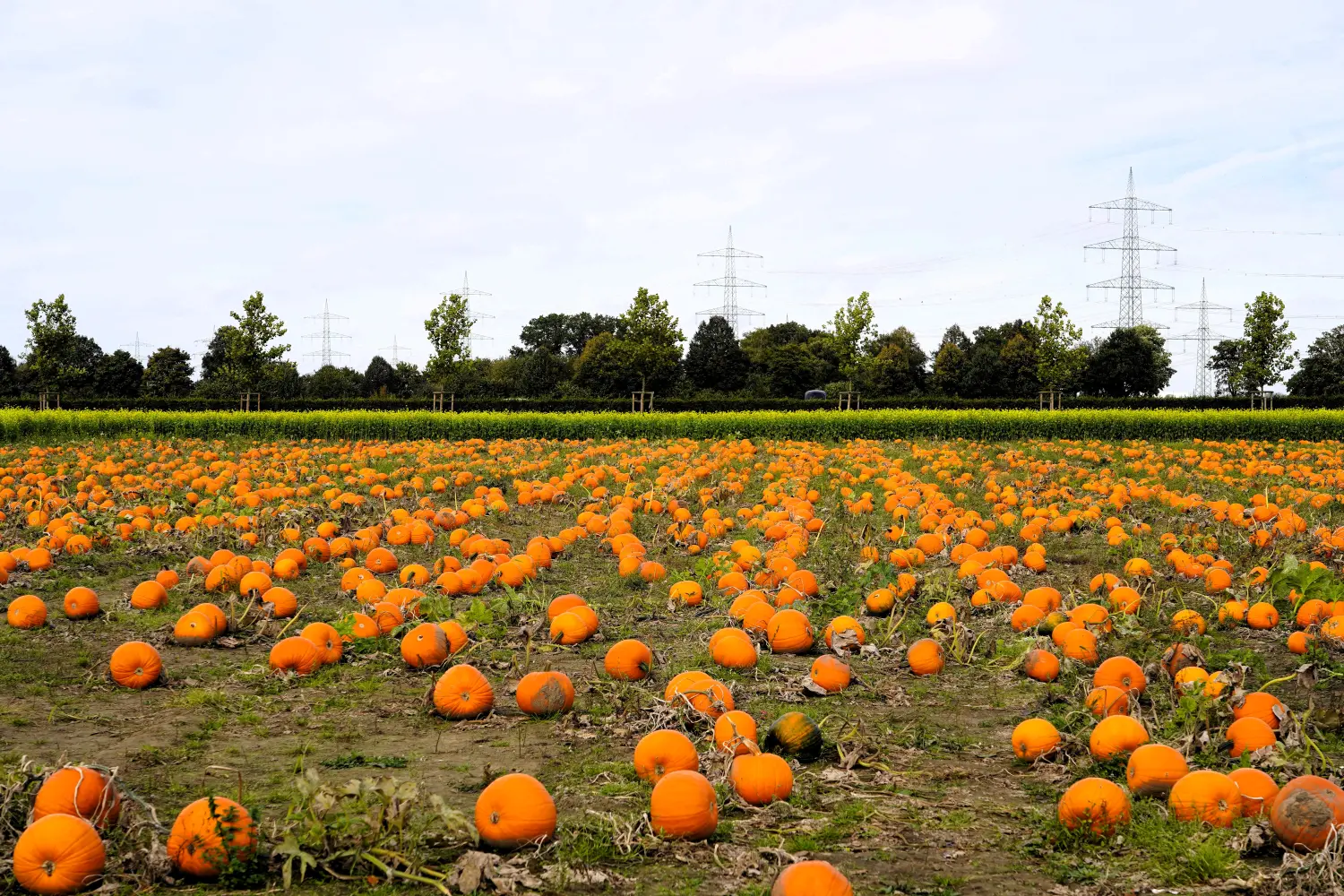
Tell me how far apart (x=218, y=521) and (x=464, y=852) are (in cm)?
920

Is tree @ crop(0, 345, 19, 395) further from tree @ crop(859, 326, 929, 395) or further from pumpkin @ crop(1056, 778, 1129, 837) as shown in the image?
pumpkin @ crop(1056, 778, 1129, 837)

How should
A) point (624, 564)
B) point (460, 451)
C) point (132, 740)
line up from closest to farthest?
point (132, 740) → point (624, 564) → point (460, 451)

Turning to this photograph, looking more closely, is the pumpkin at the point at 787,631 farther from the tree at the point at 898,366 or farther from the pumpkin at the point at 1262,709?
the tree at the point at 898,366

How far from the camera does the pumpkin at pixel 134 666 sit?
22.5ft

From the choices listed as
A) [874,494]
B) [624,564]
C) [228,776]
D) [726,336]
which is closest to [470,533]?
[624,564]

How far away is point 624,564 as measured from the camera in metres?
9.95

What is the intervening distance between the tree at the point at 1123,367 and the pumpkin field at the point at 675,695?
63.7 meters

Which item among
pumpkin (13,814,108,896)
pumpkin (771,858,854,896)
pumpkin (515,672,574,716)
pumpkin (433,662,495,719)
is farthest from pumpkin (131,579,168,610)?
pumpkin (771,858,854,896)

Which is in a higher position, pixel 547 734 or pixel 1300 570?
pixel 1300 570

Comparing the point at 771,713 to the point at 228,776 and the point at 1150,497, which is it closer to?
the point at 228,776

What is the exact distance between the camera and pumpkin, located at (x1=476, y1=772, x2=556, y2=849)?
4.22m

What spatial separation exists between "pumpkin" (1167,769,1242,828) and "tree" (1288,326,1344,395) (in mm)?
88908

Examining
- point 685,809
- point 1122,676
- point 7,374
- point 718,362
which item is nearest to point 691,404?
point 718,362

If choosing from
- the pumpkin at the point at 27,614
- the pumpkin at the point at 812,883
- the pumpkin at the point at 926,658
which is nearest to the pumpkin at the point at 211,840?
the pumpkin at the point at 812,883
